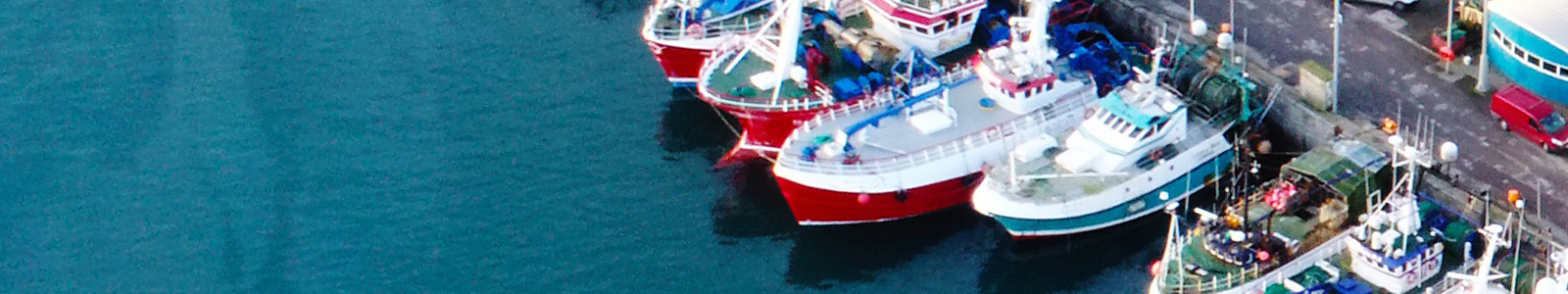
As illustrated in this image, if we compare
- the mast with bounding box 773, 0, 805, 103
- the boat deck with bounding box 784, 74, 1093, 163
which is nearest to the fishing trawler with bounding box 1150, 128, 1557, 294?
→ the boat deck with bounding box 784, 74, 1093, 163

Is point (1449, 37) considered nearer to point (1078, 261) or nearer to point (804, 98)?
point (1078, 261)

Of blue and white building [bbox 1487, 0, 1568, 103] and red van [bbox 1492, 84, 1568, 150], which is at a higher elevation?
blue and white building [bbox 1487, 0, 1568, 103]

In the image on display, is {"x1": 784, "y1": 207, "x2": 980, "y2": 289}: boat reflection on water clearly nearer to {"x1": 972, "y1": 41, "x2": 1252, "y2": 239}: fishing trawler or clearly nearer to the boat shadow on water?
the boat shadow on water

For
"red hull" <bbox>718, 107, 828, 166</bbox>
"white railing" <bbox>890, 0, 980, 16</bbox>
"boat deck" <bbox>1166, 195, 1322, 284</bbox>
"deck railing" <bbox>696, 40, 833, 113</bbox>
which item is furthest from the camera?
"white railing" <bbox>890, 0, 980, 16</bbox>

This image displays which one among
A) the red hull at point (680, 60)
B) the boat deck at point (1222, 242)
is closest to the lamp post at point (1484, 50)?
the boat deck at point (1222, 242)

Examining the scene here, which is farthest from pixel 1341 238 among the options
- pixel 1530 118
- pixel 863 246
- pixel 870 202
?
pixel 863 246
